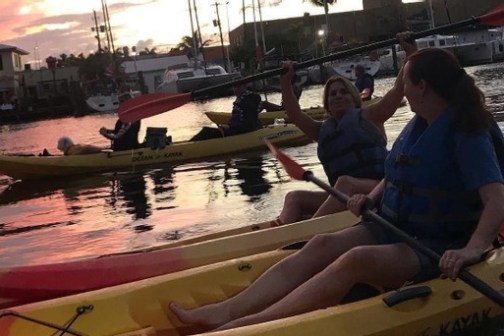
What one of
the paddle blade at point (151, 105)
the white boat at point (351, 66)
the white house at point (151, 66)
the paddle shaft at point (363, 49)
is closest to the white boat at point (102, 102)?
the white boat at point (351, 66)

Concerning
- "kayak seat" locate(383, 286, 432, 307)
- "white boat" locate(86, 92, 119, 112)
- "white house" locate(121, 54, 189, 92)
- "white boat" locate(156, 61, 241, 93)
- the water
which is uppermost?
"white house" locate(121, 54, 189, 92)

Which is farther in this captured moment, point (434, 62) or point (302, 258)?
point (302, 258)

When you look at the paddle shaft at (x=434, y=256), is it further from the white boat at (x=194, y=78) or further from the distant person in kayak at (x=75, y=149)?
the white boat at (x=194, y=78)

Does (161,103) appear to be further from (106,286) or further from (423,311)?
(423,311)


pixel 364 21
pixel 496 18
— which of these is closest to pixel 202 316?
pixel 496 18

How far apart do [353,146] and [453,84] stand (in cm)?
185

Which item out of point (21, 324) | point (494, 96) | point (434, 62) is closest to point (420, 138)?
point (434, 62)

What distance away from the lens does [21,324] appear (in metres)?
3.71

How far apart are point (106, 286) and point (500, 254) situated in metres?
2.28

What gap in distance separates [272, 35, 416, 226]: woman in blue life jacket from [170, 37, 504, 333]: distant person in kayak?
1.42 meters

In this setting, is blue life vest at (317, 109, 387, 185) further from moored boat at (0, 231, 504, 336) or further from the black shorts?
the black shorts

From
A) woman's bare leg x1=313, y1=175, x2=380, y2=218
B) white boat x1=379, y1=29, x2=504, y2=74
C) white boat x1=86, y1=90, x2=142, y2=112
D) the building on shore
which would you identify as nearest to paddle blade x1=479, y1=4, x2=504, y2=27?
woman's bare leg x1=313, y1=175, x2=380, y2=218

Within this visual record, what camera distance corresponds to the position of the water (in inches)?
285

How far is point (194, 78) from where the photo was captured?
48.8 meters
